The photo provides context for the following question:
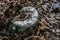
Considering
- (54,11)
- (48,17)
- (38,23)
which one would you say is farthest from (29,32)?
(54,11)

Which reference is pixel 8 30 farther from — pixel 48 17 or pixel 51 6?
pixel 51 6

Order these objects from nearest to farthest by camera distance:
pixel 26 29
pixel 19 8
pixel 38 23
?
pixel 26 29
pixel 38 23
pixel 19 8

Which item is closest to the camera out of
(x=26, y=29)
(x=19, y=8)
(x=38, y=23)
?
(x=26, y=29)

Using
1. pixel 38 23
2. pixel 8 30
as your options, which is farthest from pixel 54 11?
pixel 8 30

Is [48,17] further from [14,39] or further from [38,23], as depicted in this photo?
[14,39]

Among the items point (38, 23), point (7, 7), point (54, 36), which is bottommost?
point (54, 36)

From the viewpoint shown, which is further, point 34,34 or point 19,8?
A: point 19,8

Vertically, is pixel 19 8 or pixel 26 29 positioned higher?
pixel 19 8
